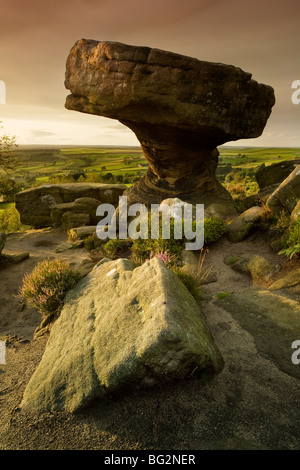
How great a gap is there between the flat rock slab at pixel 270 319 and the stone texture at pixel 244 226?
4.37 m

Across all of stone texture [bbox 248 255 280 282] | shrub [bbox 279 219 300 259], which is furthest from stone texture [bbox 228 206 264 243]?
stone texture [bbox 248 255 280 282]

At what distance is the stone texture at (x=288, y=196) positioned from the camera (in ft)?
35.5

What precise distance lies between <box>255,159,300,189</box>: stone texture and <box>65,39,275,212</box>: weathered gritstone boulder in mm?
4777

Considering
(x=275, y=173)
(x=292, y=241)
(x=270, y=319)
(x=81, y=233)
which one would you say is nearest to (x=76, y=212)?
(x=81, y=233)

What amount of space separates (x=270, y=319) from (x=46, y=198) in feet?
79.3

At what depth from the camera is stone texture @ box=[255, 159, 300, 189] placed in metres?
22.8

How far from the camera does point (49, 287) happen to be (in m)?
7.74

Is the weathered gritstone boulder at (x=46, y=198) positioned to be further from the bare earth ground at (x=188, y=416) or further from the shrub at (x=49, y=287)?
the bare earth ground at (x=188, y=416)

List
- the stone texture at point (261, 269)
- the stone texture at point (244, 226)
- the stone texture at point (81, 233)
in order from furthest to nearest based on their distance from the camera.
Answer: the stone texture at point (81, 233), the stone texture at point (244, 226), the stone texture at point (261, 269)
